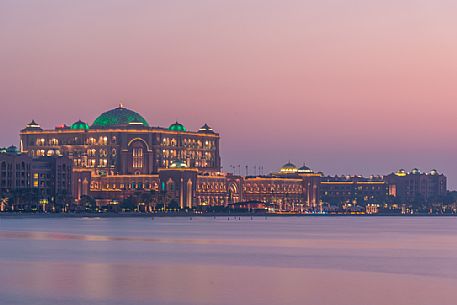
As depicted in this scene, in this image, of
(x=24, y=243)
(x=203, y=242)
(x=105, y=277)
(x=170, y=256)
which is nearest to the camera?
(x=105, y=277)

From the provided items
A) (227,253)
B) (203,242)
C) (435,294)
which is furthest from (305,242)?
(435,294)

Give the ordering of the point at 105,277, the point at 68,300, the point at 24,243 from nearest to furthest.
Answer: the point at 68,300
the point at 105,277
the point at 24,243

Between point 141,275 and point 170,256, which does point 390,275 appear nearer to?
point 141,275

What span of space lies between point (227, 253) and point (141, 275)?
84.9ft

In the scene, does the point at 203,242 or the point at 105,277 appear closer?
the point at 105,277

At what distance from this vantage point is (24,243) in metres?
110

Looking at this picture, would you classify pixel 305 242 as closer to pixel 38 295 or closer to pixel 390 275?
pixel 390 275

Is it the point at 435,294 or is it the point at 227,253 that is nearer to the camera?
the point at 435,294

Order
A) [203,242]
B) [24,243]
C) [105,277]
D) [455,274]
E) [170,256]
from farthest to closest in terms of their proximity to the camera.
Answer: [203,242] → [24,243] → [170,256] → [455,274] → [105,277]

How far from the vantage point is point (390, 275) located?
74375 mm

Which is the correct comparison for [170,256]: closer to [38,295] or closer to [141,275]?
[141,275]

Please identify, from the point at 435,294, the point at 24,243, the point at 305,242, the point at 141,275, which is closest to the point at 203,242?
the point at 305,242

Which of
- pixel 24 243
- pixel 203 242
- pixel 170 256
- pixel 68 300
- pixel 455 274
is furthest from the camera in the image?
pixel 203 242

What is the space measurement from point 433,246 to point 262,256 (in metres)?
26.9
